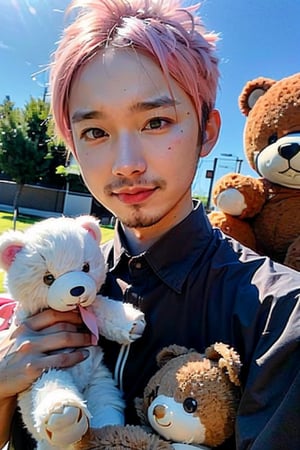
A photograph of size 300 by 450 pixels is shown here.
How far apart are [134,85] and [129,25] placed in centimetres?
18

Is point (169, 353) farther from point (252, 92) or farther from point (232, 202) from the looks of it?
point (252, 92)

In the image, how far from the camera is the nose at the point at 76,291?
91 cm

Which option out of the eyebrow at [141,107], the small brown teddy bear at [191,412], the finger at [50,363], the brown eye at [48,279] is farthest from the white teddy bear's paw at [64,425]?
the eyebrow at [141,107]

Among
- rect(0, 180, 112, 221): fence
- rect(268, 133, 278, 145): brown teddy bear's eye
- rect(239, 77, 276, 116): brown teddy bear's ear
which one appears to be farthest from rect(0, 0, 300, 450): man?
rect(0, 180, 112, 221): fence

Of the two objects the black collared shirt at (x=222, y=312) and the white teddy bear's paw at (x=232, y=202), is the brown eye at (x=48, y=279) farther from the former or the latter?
the white teddy bear's paw at (x=232, y=202)

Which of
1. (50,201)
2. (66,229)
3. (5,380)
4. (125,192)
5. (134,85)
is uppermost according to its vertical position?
(134,85)

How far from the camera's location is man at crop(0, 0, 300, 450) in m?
0.89

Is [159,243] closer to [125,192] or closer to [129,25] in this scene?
[125,192]

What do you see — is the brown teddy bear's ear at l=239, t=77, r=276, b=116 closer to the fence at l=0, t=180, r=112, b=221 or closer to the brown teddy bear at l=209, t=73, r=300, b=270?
the brown teddy bear at l=209, t=73, r=300, b=270

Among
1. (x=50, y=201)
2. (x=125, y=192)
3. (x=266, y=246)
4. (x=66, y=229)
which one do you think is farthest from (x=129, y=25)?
(x=50, y=201)

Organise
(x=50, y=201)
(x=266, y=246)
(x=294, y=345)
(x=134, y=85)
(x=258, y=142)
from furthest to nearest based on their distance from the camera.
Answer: (x=50, y=201) < (x=258, y=142) < (x=266, y=246) < (x=134, y=85) < (x=294, y=345)

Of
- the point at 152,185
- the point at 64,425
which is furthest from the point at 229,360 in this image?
the point at 152,185

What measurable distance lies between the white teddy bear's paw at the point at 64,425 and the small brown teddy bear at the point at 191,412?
5 centimetres

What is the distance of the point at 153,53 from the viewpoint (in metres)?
0.95
